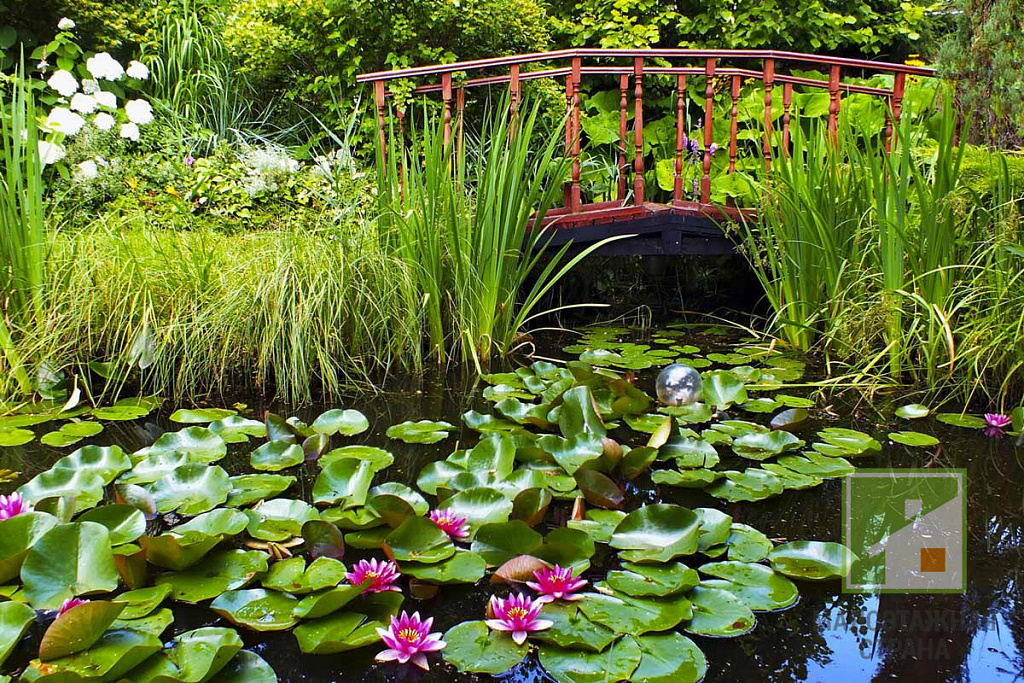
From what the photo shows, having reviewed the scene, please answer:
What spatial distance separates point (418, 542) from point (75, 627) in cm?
60

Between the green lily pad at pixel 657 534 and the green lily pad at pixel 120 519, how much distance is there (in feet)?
3.16

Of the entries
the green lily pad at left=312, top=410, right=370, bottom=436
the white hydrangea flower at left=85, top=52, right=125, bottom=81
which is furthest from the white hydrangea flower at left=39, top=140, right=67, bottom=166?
the green lily pad at left=312, top=410, right=370, bottom=436

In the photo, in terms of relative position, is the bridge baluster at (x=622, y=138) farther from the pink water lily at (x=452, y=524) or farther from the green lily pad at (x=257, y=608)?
the green lily pad at (x=257, y=608)

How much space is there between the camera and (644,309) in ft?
15.3

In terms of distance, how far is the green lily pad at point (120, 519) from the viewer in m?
1.53

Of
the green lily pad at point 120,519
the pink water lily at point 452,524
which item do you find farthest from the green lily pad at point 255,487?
the pink water lily at point 452,524

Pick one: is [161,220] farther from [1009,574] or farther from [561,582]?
[1009,574]

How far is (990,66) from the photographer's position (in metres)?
2.95

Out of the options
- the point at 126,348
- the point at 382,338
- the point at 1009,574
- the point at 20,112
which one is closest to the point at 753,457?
the point at 1009,574

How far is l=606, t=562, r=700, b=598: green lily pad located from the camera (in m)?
1.41

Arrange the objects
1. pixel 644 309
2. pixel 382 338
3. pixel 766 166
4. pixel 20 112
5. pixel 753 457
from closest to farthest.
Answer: pixel 753 457
pixel 20 112
pixel 382 338
pixel 766 166
pixel 644 309

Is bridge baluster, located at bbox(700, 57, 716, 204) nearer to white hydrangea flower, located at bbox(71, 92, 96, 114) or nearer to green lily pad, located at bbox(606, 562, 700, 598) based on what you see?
green lily pad, located at bbox(606, 562, 700, 598)

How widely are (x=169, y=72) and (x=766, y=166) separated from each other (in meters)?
4.44

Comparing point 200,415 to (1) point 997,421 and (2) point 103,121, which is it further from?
(2) point 103,121
